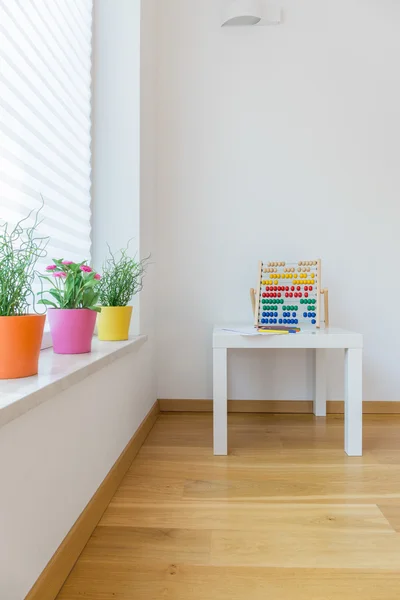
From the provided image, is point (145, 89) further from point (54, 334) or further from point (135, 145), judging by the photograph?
point (54, 334)

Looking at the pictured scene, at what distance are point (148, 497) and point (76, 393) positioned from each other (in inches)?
19.4

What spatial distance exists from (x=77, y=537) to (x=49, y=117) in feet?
4.20

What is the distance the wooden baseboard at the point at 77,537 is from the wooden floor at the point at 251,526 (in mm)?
25

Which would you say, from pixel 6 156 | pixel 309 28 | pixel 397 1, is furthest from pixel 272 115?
pixel 6 156

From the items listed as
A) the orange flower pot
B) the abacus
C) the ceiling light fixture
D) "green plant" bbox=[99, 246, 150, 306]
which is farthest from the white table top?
the ceiling light fixture

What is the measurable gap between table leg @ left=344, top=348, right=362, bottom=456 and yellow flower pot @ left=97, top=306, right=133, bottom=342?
0.89 m

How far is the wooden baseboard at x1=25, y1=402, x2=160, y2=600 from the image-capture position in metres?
1.01

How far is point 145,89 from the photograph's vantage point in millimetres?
2285

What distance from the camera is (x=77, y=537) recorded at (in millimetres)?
1212

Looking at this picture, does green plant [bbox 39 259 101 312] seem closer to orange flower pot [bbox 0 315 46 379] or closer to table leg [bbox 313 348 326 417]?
orange flower pot [bbox 0 315 46 379]

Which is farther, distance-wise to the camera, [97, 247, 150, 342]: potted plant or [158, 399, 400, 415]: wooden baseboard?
[158, 399, 400, 415]: wooden baseboard

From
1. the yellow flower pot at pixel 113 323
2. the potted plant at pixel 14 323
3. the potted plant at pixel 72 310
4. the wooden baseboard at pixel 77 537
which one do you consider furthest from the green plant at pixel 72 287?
the wooden baseboard at pixel 77 537

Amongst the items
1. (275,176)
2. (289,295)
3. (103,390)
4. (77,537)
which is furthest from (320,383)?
(77,537)

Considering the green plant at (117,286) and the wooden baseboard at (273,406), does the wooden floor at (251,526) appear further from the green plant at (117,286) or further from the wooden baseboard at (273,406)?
the green plant at (117,286)
